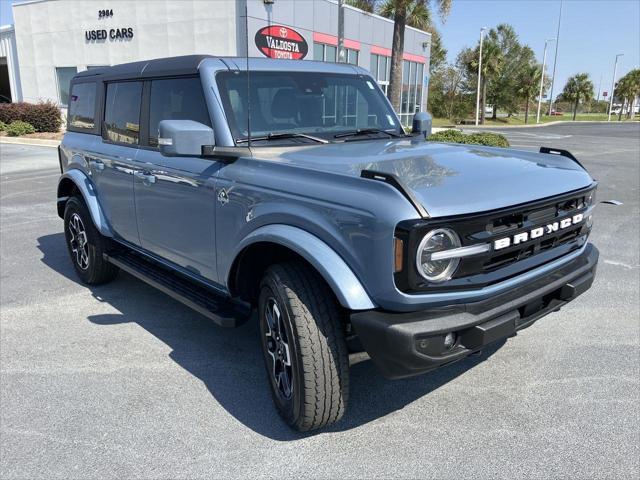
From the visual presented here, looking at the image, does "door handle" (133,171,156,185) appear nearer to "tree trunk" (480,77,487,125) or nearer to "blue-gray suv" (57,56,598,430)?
"blue-gray suv" (57,56,598,430)

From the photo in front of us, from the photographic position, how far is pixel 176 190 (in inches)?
146

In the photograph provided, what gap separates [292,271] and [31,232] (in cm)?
611

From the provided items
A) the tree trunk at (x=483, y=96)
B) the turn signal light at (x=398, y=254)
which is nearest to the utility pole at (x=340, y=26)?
the turn signal light at (x=398, y=254)

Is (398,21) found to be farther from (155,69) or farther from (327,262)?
(327,262)

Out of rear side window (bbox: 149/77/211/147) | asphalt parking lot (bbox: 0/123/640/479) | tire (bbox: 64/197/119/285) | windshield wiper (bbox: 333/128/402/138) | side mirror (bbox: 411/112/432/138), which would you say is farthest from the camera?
tire (bbox: 64/197/119/285)

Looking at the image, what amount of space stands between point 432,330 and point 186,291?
201 centimetres

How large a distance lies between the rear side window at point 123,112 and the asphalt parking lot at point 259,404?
1472 millimetres

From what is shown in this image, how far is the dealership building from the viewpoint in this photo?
2203cm

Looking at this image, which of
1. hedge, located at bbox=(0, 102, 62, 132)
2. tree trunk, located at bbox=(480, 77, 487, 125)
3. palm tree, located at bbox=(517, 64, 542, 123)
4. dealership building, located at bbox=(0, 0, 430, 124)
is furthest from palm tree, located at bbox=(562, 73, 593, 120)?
hedge, located at bbox=(0, 102, 62, 132)

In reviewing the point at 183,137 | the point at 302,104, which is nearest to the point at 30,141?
the point at 302,104

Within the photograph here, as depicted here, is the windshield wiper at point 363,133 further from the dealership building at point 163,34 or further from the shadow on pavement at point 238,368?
the dealership building at point 163,34

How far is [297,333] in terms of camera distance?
2.69 m

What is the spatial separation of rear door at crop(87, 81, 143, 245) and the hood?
1.60 meters

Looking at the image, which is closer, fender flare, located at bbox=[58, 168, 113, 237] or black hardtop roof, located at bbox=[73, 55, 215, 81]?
black hardtop roof, located at bbox=[73, 55, 215, 81]
